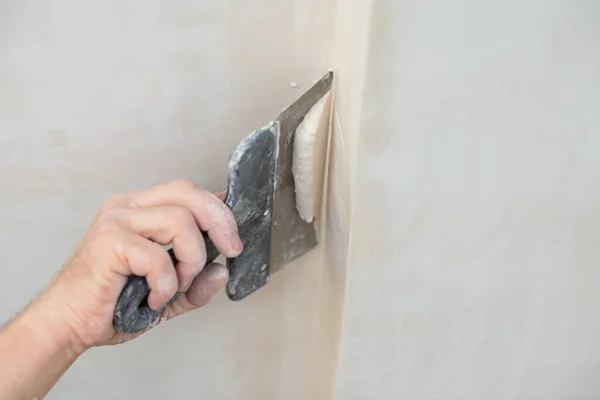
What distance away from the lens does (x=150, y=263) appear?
64 cm

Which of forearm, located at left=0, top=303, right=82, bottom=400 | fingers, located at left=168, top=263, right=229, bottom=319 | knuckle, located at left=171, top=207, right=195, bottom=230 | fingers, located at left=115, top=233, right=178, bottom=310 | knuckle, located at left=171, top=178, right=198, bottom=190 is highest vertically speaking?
knuckle, located at left=171, top=178, right=198, bottom=190

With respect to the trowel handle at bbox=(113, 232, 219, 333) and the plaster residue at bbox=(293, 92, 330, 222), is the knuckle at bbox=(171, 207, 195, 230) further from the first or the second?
the plaster residue at bbox=(293, 92, 330, 222)

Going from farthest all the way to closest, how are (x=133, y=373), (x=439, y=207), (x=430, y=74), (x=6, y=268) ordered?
(x=133, y=373) → (x=6, y=268) → (x=439, y=207) → (x=430, y=74)

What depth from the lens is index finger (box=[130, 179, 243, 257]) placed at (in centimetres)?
68

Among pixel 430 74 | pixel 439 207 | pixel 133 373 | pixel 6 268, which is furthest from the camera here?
pixel 133 373

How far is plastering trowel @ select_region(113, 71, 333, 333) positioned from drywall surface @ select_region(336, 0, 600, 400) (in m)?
0.07

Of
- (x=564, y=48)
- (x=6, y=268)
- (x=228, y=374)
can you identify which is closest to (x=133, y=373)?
(x=228, y=374)

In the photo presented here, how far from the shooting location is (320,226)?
0.89m

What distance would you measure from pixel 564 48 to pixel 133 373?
0.83 metres

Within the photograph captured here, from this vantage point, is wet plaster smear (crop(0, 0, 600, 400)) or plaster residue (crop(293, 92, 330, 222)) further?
plaster residue (crop(293, 92, 330, 222))

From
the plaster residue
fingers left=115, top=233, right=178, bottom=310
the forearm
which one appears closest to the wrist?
the forearm

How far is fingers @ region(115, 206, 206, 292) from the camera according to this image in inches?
25.8

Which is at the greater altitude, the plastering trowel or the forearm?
the plastering trowel

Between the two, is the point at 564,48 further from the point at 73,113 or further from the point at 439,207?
the point at 73,113
